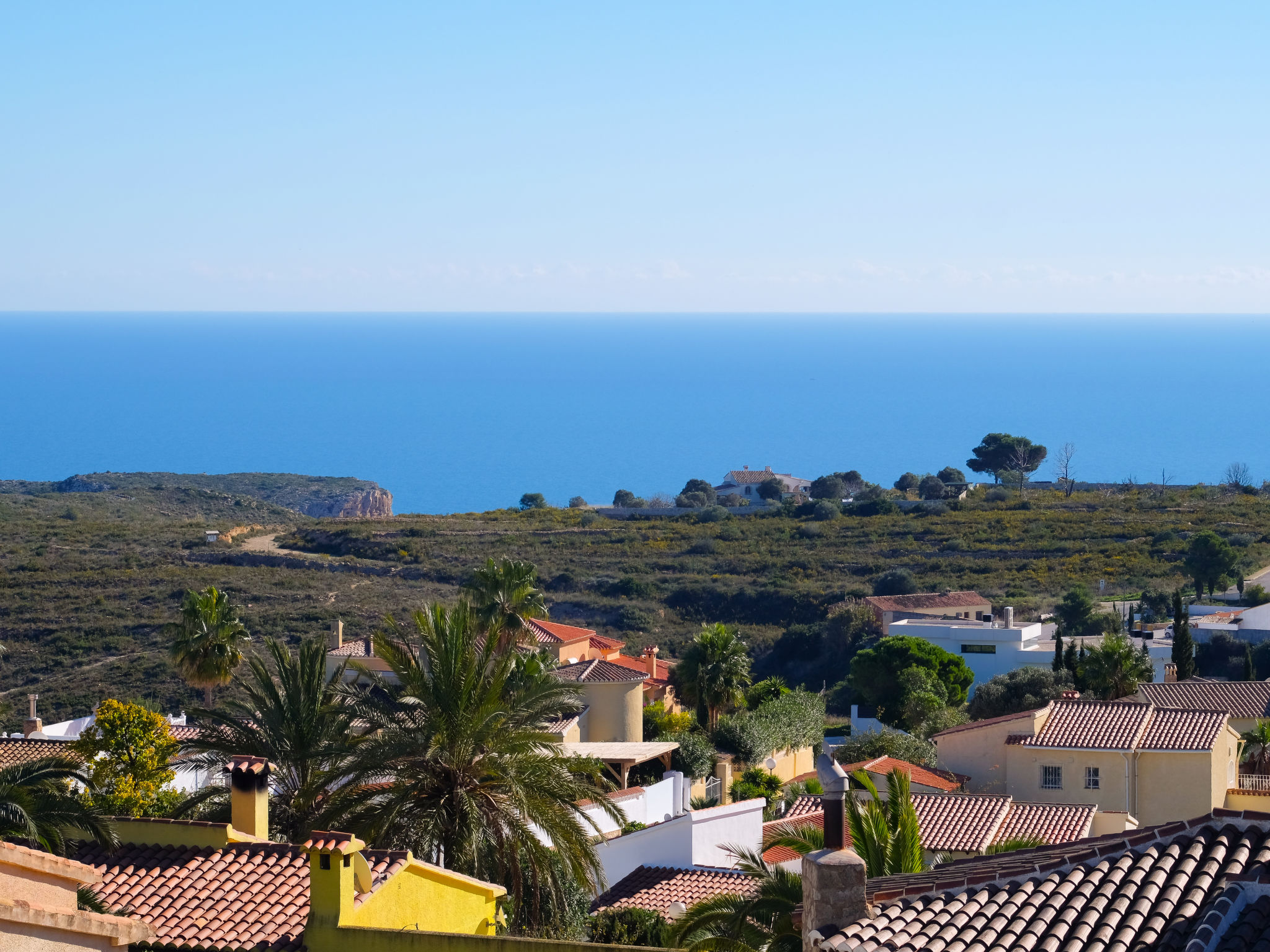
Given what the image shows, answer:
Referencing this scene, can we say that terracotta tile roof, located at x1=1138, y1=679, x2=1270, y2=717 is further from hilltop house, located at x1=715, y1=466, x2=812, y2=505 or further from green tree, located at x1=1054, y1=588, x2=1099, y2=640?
hilltop house, located at x1=715, y1=466, x2=812, y2=505

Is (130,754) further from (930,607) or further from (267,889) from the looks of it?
(930,607)

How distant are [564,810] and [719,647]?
21.7 metres

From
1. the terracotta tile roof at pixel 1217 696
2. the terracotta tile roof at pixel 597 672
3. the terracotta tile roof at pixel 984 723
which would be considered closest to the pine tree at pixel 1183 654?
the terracotta tile roof at pixel 1217 696

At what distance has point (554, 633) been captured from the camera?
43031 mm

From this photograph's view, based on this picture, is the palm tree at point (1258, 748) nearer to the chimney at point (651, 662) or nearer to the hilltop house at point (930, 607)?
the chimney at point (651, 662)

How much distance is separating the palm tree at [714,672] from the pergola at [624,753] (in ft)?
20.3

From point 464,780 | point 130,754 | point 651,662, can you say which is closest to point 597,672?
point 651,662

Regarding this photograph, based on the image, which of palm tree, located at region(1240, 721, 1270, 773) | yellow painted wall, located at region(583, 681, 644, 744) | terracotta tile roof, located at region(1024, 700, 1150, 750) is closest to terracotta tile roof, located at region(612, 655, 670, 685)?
yellow painted wall, located at region(583, 681, 644, 744)

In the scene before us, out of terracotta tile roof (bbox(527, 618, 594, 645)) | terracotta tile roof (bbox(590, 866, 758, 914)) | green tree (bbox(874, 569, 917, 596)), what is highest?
green tree (bbox(874, 569, 917, 596))

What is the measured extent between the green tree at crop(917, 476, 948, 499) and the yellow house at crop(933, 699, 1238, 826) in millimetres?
69717

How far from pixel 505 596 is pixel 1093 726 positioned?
1248 cm

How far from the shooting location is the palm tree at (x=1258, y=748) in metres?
33.5

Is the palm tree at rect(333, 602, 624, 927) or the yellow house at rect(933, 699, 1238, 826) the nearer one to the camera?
the palm tree at rect(333, 602, 624, 927)

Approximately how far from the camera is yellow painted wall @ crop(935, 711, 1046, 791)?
3047 cm
